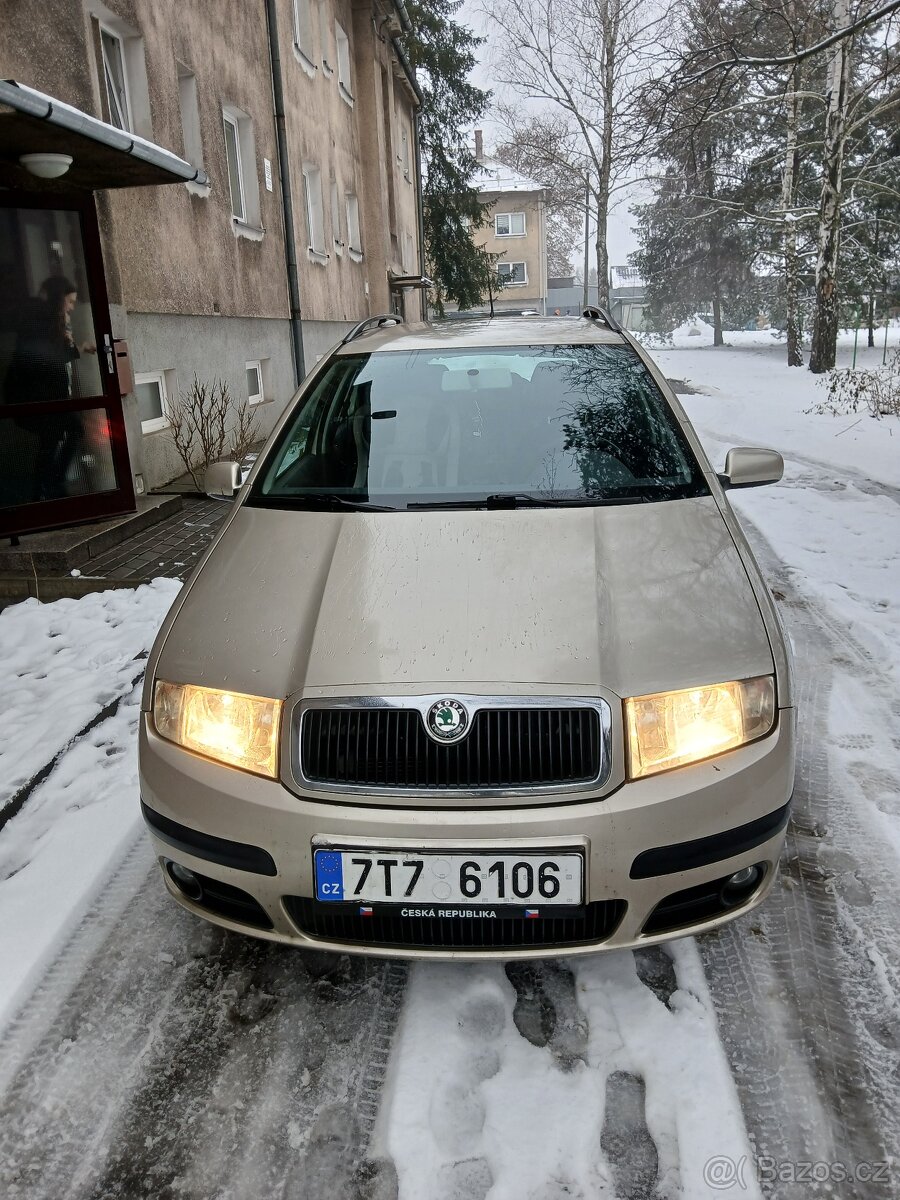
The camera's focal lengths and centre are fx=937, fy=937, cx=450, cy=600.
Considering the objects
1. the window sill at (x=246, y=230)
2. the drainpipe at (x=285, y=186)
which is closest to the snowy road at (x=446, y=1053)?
the window sill at (x=246, y=230)

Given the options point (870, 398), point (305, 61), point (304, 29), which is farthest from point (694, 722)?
point (304, 29)

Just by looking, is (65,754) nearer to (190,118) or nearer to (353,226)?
(190,118)

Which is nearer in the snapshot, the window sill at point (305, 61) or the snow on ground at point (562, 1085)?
the snow on ground at point (562, 1085)

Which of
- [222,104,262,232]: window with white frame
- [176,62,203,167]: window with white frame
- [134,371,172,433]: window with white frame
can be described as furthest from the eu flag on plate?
[222,104,262,232]: window with white frame

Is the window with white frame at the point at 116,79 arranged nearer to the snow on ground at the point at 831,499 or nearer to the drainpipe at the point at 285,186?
the drainpipe at the point at 285,186

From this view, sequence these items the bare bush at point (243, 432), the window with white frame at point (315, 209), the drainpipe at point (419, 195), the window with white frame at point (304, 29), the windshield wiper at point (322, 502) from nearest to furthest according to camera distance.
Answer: the windshield wiper at point (322, 502), the bare bush at point (243, 432), the window with white frame at point (304, 29), the window with white frame at point (315, 209), the drainpipe at point (419, 195)

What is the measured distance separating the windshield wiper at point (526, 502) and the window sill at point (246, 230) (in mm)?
10369

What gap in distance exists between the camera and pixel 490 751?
2127 mm

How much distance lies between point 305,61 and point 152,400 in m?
9.99

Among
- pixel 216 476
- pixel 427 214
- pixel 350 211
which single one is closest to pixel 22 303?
pixel 216 476

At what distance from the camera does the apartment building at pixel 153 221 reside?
681 centimetres

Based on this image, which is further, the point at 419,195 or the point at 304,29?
the point at 419,195

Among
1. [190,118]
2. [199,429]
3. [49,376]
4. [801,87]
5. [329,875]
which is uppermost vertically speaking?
[801,87]

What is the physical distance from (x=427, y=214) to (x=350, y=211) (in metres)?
12.8
